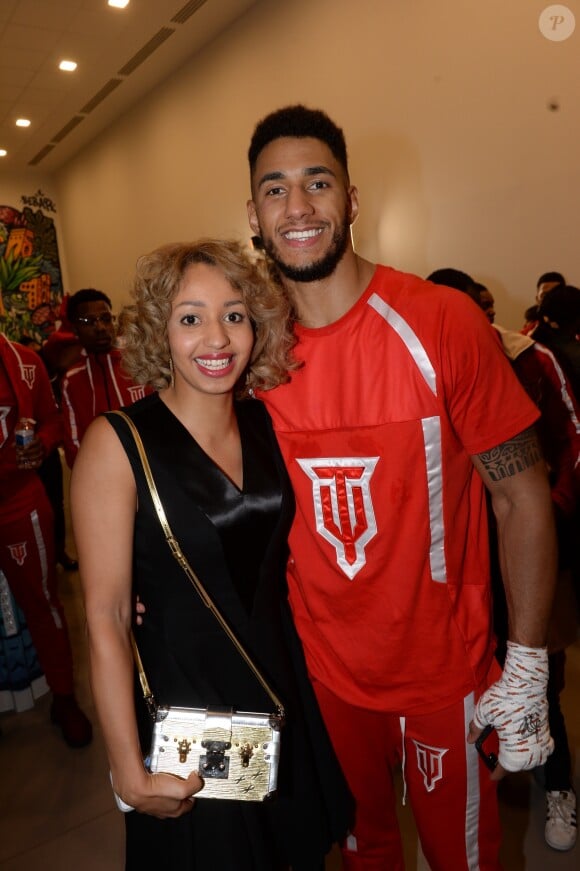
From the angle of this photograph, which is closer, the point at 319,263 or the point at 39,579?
the point at 319,263

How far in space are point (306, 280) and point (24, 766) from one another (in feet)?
7.25

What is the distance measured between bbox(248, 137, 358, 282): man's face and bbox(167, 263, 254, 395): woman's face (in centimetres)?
19

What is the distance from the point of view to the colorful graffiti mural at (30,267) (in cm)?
1124

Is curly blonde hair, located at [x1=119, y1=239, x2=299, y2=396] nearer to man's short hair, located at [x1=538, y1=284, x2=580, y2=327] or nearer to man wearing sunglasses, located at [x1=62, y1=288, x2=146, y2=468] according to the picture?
man's short hair, located at [x1=538, y1=284, x2=580, y2=327]

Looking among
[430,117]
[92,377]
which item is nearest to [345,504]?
[92,377]

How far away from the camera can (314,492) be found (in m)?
1.32

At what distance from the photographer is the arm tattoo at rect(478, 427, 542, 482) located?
1.23 meters

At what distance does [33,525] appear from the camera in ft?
7.95

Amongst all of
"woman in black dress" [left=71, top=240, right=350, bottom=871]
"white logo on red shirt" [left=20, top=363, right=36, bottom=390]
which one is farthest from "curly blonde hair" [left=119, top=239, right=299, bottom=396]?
"white logo on red shirt" [left=20, top=363, right=36, bottom=390]

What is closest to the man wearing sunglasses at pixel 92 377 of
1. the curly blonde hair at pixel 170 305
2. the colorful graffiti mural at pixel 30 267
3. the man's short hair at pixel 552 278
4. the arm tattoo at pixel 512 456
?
the curly blonde hair at pixel 170 305

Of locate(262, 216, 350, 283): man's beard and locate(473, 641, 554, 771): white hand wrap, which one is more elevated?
locate(262, 216, 350, 283): man's beard

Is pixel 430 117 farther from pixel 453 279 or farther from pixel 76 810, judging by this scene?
pixel 76 810

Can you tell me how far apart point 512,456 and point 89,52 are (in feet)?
24.5

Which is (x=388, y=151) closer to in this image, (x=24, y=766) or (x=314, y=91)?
(x=314, y=91)
